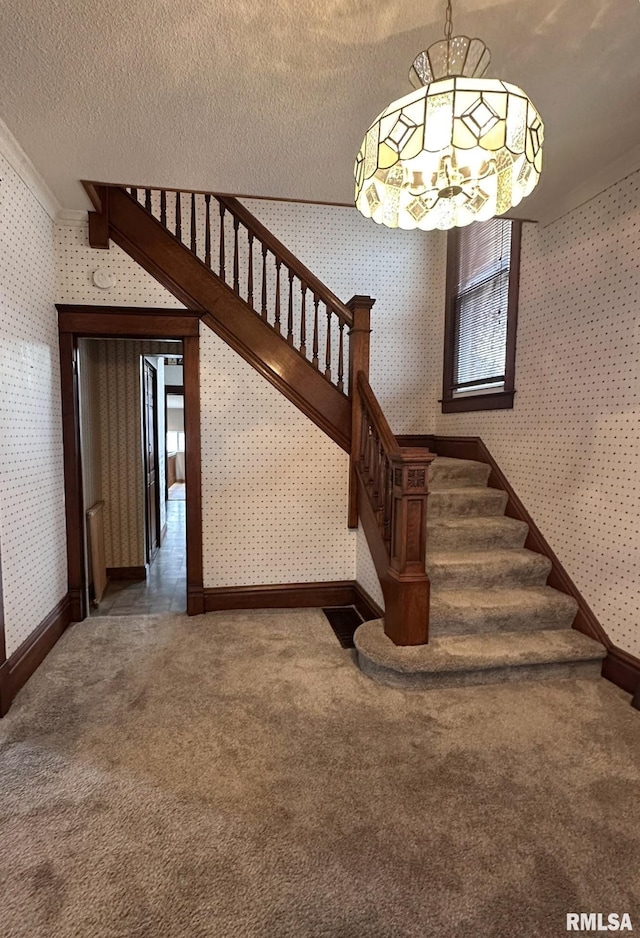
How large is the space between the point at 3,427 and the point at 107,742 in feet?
5.14

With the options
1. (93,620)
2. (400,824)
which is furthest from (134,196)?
(400,824)

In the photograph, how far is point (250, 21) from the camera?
1525mm

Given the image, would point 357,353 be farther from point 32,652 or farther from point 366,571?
point 32,652

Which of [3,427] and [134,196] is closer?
[3,427]

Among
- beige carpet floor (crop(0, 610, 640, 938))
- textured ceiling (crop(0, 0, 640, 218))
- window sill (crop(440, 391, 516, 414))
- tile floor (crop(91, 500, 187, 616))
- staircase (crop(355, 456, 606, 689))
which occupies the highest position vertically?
textured ceiling (crop(0, 0, 640, 218))

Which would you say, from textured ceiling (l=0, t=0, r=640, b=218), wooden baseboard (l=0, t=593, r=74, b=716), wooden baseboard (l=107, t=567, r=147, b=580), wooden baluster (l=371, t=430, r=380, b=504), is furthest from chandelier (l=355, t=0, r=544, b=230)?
wooden baseboard (l=107, t=567, r=147, b=580)

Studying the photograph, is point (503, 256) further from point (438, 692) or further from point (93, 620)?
point (93, 620)

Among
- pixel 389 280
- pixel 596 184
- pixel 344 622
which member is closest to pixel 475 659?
pixel 344 622

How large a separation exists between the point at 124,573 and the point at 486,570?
3.27m

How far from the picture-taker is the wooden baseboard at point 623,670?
232 cm

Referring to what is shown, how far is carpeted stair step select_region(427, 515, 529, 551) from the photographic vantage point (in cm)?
309

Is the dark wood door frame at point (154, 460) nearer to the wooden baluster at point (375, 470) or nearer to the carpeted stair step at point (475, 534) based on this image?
the wooden baluster at point (375, 470)

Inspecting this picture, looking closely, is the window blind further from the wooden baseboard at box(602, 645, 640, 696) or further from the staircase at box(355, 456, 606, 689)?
the wooden baseboard at box(602, 645, 640, 696)

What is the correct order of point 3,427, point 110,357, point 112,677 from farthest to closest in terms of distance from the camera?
point 110,357
point 112,677
point 3,427
